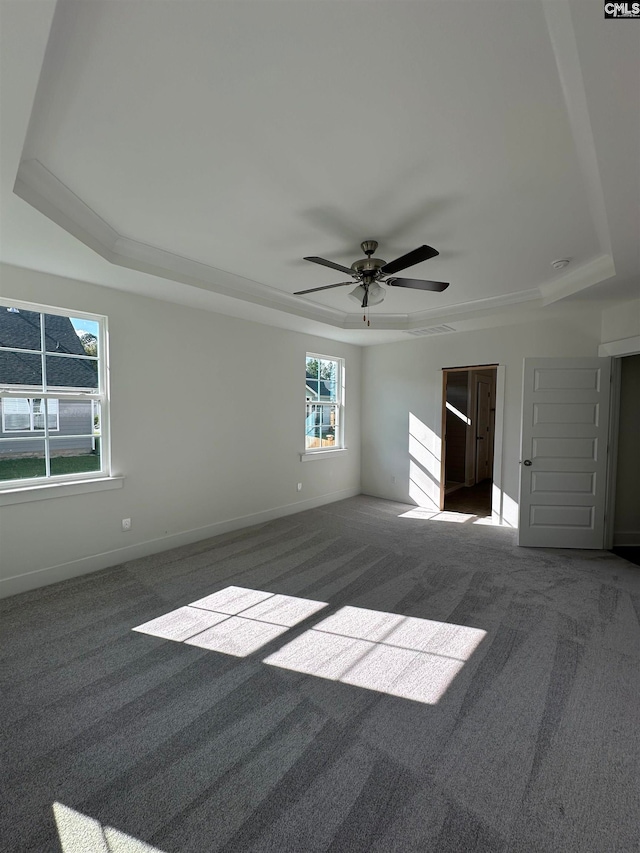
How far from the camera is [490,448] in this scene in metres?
8.58

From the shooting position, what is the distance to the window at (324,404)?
596cm

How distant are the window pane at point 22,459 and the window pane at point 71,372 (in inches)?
21.4

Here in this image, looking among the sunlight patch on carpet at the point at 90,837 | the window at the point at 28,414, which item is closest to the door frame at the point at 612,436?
the sunlight patch on carpet at the point at 90,837

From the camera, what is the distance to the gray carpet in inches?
54.9

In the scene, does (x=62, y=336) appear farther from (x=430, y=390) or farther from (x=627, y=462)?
(x=627, y=462)

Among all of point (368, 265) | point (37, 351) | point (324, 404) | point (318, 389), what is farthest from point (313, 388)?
point (37, 351)

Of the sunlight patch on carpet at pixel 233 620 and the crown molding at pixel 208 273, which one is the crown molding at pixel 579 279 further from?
the sunlight patch on carpet at pixel 233 620

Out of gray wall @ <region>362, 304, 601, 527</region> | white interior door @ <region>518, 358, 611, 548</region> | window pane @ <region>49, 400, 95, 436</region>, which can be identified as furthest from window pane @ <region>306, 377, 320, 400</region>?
window pane @ <region>49, 400, 95, 436</region>

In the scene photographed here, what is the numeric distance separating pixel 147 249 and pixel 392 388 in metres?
4.22

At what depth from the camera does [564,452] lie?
4.27m

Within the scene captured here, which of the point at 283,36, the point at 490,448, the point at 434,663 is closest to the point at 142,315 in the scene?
the point at 283,36

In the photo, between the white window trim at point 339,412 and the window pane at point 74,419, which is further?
the white window trim at point 339,412

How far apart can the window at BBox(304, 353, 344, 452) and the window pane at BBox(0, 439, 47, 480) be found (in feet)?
11.0

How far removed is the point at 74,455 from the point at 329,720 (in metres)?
3.08
